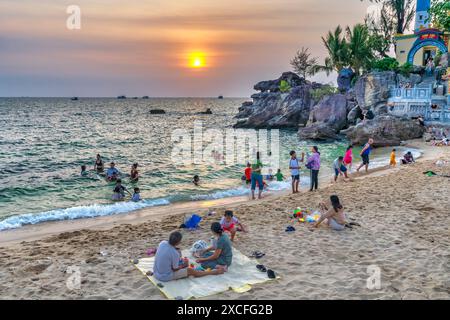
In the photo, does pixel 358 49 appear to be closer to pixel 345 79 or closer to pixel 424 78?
pixel 345 79

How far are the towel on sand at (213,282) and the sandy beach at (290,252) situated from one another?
0.16 metres

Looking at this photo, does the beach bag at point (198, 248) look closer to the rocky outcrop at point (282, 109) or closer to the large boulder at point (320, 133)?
the large boulder at point (320, 133)

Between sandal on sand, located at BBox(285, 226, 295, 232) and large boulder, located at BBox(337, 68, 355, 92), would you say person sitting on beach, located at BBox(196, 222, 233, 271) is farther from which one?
large boulder, located at BBox(337, 68, 355, 92)

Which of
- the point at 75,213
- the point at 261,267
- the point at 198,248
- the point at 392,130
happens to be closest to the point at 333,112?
the point at 392,130

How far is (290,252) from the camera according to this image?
734 centimetres

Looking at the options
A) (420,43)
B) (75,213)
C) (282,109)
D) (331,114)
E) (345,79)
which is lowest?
(75,213)

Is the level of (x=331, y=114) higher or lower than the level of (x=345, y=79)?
lower

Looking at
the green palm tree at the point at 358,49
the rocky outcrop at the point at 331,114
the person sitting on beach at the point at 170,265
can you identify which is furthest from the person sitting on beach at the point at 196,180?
the green palm tree at the point at 358,49

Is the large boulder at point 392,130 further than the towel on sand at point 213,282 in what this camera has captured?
Yes

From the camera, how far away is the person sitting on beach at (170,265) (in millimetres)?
6008

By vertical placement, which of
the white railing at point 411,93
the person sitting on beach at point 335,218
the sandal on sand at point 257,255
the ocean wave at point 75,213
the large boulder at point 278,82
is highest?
the large boulder at point 278,82

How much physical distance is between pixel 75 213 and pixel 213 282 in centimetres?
838
